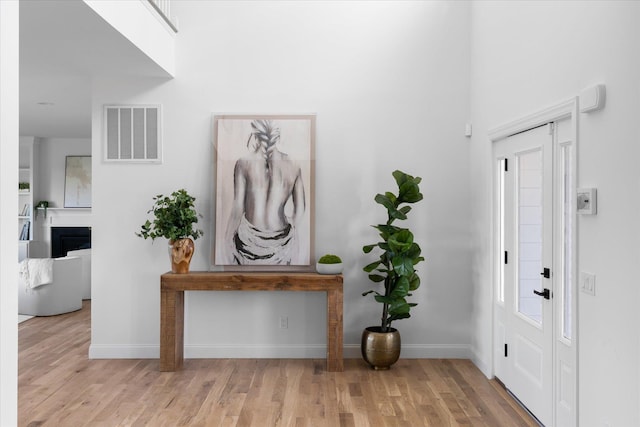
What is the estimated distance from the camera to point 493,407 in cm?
362

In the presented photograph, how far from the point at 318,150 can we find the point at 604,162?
8.88 ft

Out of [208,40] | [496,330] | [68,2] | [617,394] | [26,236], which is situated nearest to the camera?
[617,394]

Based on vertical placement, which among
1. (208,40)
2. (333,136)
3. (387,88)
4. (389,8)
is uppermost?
(389,8)

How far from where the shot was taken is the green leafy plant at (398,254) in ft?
14.2

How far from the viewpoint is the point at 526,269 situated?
3609mm

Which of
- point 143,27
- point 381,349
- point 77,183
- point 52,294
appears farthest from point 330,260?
point 77,183

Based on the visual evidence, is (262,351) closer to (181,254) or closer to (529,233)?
(181,254)

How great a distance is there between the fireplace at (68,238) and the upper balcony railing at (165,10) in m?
5.84

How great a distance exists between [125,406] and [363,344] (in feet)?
6.32

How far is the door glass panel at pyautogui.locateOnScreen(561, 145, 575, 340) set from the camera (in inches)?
117

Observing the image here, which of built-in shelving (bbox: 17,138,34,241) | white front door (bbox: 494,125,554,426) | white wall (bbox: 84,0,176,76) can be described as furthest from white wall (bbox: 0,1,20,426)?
built-in shelving (bbox: 17,138,34,241)

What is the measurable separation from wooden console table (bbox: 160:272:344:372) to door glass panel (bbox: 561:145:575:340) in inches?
73.4

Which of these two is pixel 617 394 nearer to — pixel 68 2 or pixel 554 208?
pixel 554 208

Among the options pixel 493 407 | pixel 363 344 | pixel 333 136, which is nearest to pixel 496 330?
pixel 493 407
